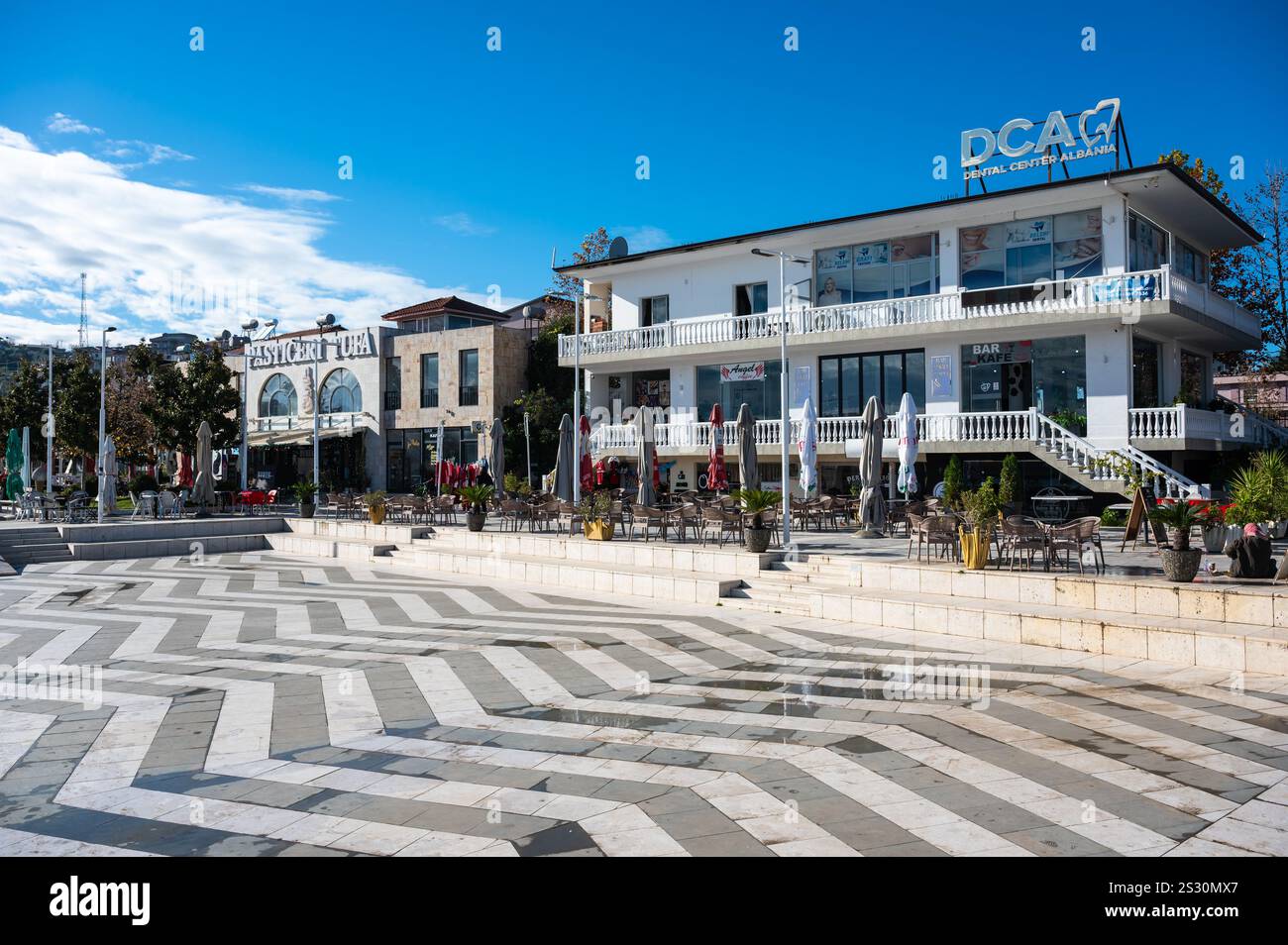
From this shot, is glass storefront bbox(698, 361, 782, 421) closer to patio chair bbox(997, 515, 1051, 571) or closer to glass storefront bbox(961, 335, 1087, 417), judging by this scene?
glass storefront bbox(961, 335, 1087, 417)

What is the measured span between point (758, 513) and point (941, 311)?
41.8ft

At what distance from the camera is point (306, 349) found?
161 ft

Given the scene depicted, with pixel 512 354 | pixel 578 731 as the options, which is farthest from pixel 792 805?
pixel 512 354

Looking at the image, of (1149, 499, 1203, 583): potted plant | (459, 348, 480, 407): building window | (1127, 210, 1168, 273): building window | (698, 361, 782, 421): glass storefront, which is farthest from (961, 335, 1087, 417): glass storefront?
(459, 348, 480, 407): building window

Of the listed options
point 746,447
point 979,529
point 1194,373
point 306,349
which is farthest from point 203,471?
point 1194,373

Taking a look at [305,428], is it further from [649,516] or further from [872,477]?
[872,477]

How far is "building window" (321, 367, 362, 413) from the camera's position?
47094mm

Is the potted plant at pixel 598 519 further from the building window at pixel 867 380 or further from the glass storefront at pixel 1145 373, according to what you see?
the glass storefront at pixel 1145 373

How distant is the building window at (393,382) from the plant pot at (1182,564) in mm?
39746

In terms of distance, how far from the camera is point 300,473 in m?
49.1

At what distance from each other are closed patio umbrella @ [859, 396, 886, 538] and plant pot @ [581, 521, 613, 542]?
5.74 meters
